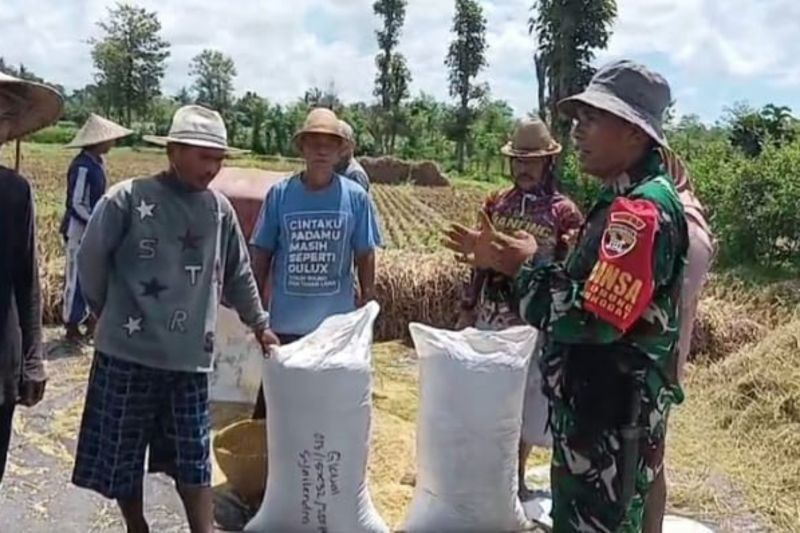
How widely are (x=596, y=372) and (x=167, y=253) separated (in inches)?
51.5

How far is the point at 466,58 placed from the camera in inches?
1561

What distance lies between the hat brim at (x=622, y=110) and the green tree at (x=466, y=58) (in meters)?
37.4

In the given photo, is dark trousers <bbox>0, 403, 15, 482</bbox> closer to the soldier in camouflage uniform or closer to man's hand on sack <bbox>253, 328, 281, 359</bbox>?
man's hand on sack <bbox>253, 328, 281, 359</bbox>

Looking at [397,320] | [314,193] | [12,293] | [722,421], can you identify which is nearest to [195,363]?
[12,293]

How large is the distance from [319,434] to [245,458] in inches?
22.4

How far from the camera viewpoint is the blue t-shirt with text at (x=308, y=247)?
3.46 m

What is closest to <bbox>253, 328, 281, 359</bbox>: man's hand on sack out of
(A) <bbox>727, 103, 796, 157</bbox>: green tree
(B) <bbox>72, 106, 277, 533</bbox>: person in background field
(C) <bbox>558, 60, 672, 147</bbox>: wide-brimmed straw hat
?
(B) <bbox>72, 106, 277, 533</bbox>: person in background field

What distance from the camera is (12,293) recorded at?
7.80 ft

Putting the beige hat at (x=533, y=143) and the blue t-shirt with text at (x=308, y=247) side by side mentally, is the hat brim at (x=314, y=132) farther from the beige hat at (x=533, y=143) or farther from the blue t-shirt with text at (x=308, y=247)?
the beige hat at (x=533, y=143)

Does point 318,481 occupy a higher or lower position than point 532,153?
lower

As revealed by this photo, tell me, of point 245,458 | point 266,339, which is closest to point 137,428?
point 266,339

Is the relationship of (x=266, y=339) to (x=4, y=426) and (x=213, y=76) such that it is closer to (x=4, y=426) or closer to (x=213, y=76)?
(x=4, y=426)

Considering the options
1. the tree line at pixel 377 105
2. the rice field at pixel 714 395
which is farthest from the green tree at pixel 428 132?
the rice field at pixel 714 395

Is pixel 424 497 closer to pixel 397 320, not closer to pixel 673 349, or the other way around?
pixel 673 349
